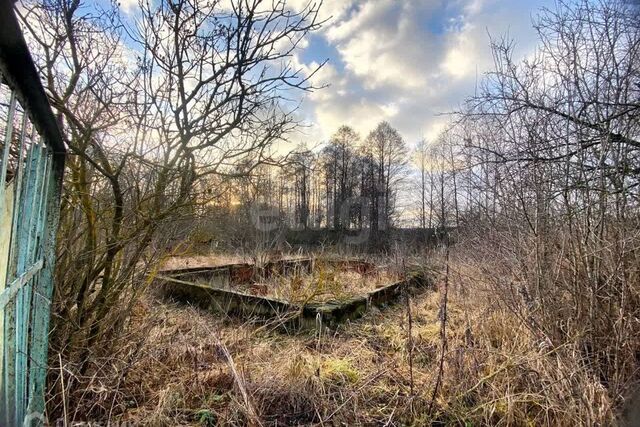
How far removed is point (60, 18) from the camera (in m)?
2.39

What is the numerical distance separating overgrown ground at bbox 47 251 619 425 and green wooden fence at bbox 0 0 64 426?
597mm

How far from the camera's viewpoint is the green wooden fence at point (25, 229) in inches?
41.9

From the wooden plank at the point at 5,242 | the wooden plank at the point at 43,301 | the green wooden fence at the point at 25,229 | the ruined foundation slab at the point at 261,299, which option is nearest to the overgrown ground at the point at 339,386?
the wooden plank at the point at 43,301

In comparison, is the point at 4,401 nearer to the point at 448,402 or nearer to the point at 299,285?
the point at 448,402

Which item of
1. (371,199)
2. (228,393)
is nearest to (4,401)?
(228,393)

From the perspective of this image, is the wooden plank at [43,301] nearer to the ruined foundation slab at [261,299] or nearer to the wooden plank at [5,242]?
the wooden plank at [5,242]

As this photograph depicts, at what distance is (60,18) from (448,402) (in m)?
4.01

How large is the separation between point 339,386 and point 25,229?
2.36 m

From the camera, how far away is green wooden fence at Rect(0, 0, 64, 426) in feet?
3.49

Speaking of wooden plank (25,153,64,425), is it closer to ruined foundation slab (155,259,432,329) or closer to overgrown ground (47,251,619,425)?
overgrown ground (47,251,619,425)

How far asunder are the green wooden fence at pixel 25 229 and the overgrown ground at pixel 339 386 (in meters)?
0.60

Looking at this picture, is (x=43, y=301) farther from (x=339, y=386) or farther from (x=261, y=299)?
(x=261, y=299)

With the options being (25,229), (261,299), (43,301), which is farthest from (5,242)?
(261,299)

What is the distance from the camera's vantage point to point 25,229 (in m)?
1.45
